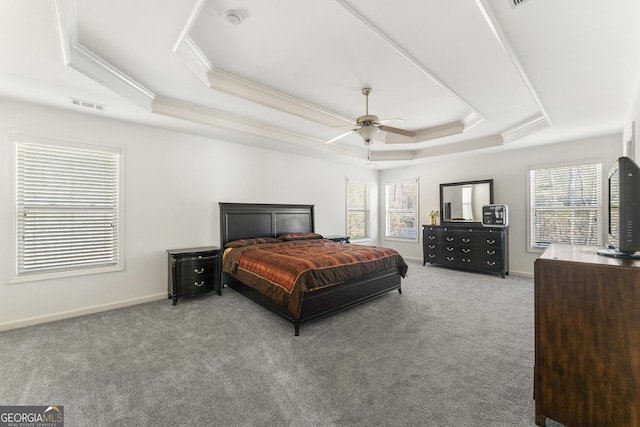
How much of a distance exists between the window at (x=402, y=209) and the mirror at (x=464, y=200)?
2.70 feet

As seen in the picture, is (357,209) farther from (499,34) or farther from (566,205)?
(499,34)

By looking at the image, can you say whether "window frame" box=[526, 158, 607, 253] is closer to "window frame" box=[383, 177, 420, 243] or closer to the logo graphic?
"window frame" box=[383, 177, 420, 243]

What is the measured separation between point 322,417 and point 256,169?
429 centimetres

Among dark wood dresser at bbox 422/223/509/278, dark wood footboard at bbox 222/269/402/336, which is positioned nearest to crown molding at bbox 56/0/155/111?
dark wood footboard at bbox 222/269/402/336

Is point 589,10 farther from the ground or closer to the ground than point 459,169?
farther from the ground

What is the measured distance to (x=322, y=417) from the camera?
1.72 meters

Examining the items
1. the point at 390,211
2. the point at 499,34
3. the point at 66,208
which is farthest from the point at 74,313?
the point at 390,211

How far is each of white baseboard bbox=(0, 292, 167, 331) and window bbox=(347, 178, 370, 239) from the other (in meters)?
4.50

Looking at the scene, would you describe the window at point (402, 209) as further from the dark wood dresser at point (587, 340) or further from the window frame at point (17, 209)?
the window frame at point (17, 209)

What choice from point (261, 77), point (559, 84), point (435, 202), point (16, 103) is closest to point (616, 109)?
point (559, 84)

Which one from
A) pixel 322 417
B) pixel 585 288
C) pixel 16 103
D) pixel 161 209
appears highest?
pixel 16 103

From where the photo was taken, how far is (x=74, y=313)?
3.39m

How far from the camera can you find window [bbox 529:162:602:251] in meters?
4.72

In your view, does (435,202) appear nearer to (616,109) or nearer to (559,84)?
(616,109)
